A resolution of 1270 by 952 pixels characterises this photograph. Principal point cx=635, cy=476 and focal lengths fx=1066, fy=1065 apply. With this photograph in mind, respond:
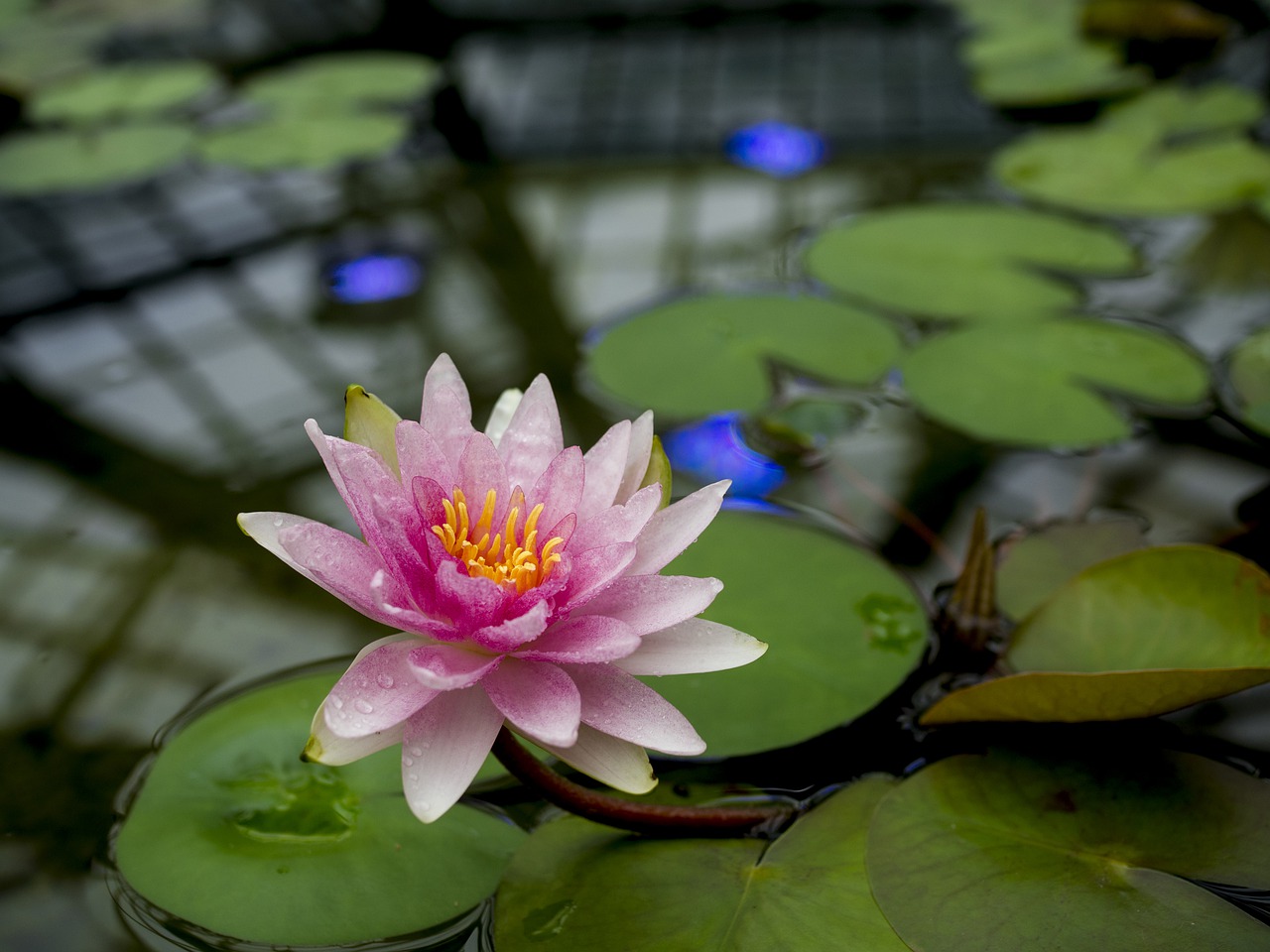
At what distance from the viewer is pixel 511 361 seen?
8.24 ft

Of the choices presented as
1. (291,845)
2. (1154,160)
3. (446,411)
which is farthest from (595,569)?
(1154,160)

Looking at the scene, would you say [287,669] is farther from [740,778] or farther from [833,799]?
[833,799]

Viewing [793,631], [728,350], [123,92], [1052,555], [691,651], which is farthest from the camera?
[123,92]

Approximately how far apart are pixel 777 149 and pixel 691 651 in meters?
2.59

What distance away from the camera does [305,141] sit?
3.50 m

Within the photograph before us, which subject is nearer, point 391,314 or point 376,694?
point 376,694

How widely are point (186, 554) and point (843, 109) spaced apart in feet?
8.69

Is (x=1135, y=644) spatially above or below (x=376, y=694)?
below

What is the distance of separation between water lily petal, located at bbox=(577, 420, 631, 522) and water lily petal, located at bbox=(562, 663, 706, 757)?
0.64ft

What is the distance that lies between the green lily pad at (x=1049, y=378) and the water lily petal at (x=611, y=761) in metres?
1.28

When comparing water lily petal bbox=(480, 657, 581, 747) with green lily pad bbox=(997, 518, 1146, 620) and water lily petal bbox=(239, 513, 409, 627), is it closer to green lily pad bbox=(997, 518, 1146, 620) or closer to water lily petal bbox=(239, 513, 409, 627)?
water lily petal bbox=(239, 513, 409, 627)

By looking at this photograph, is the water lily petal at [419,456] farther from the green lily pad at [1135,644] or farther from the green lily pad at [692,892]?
the green lily pad at [1135,644]

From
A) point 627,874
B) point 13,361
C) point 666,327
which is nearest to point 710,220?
point 666,327

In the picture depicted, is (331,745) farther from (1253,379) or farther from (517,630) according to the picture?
(1253,379)
